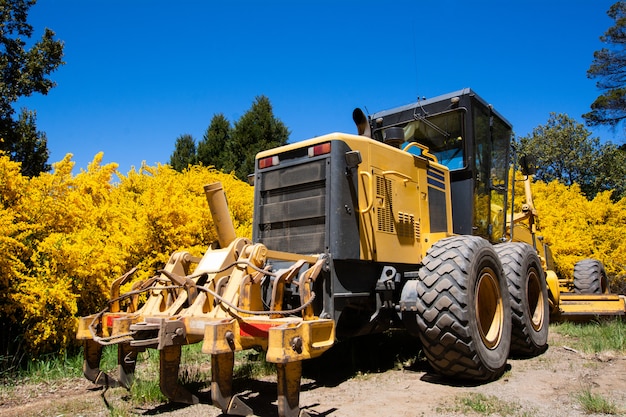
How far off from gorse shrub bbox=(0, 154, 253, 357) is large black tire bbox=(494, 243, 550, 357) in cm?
440

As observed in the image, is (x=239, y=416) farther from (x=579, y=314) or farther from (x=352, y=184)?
(x=579, y=314)

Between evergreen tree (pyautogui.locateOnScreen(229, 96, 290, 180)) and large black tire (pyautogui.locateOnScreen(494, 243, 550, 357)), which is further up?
evergreen tree (pyautogui.locateOnScreen(229, 96, 290, 180))

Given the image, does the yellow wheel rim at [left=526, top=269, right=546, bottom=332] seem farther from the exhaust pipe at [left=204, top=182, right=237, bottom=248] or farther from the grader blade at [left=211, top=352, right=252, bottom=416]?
the grader blade at [left=211, top=352, right=252, bottom=416]

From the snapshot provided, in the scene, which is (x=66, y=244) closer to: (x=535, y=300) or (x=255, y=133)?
(x=535, y=300)

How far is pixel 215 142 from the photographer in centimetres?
2566

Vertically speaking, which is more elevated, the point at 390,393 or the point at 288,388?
the point at 288,388

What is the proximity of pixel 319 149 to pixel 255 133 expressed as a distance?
63.5ft

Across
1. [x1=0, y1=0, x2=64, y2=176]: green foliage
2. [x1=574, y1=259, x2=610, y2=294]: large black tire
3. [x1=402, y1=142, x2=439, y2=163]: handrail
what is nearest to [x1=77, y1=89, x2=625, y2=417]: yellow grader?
[x1=402, y1=142, x2=439, y2=163]: handrail

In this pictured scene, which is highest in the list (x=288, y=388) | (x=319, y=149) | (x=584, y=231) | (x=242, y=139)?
(x=242, y=139)

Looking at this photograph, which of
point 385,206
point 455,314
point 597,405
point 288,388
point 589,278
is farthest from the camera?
point 589,278

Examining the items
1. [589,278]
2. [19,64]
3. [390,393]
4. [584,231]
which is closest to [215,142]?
[19,64]

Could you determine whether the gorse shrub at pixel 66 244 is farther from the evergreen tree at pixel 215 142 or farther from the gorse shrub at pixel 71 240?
the evergreen tree at pixel 215 142

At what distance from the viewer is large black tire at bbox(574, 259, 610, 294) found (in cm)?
985

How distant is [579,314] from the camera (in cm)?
807
